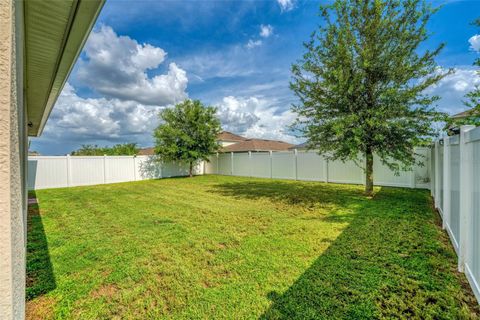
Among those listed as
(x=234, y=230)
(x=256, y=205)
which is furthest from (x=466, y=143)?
(x=256, y=205)

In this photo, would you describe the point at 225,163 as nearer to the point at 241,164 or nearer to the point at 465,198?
the point at 241,164

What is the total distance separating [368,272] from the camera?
3051mm

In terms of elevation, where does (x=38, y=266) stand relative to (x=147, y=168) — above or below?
below

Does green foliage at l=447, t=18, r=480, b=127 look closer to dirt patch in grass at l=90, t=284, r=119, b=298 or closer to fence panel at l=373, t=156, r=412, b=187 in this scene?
fence panel at l=373, t=156, r=412, b=187

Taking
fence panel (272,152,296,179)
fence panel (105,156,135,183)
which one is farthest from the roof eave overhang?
fence panel (105,156,135,183)

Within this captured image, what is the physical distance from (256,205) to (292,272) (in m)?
4.30

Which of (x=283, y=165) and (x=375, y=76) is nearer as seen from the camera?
(x=375, y=76)

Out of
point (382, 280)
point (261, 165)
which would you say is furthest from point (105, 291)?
point (261, 165)

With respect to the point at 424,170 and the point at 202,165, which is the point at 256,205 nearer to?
the point at 424,170

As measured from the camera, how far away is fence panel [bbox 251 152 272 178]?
52.9ft

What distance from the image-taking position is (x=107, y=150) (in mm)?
32469

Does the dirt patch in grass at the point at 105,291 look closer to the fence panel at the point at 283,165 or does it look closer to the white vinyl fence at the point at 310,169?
the white vinyl fence at the point at 310,169

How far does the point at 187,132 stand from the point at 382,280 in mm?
16948

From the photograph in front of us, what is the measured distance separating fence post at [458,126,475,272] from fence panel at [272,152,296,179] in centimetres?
1143
